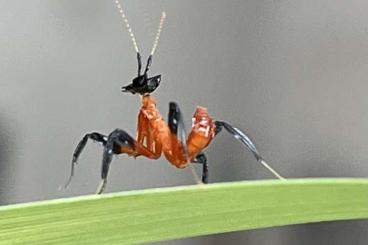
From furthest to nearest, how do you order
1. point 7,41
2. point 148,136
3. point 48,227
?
1. point 7,41
2. point 148,136
3. point 48,227

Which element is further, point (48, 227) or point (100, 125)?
point (100, 125)

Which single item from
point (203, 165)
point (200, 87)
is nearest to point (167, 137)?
point (203, 165)

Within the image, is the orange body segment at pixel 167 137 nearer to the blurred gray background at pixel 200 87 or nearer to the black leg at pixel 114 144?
the black leg at pixel 114 144

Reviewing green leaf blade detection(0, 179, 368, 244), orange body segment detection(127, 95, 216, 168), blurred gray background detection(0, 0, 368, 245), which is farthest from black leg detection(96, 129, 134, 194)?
blurred gray background detection(0, 0, 368, 245)

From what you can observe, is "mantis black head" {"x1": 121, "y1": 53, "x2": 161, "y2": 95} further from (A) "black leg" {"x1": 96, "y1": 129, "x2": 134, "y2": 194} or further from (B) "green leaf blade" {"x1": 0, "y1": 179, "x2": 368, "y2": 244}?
(B) "green leaf blade" {"x1": 0, "y1": 179, "x2": 368, "y2": 244}

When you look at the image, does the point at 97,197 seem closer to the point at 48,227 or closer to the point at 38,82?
the point at 48,227

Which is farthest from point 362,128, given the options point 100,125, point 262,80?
point 100,125

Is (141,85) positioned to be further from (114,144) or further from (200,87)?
(200,87)

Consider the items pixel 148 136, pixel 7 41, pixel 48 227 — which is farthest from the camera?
pixel 7 41

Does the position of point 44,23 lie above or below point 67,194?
above
